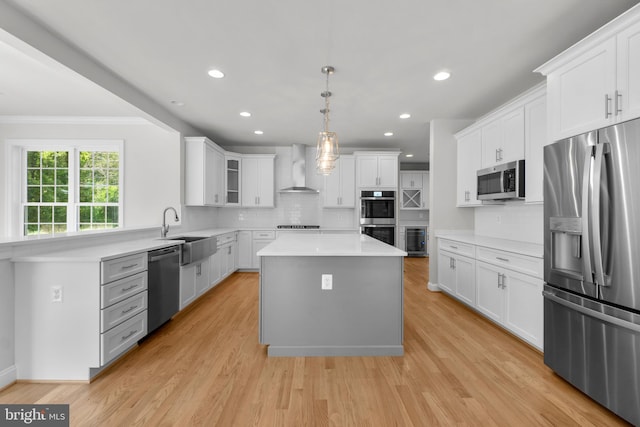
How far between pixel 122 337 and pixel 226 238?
110 inches

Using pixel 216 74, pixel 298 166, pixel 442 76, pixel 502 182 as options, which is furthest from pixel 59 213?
pixel 502 182

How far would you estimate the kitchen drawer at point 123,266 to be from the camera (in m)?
2.13

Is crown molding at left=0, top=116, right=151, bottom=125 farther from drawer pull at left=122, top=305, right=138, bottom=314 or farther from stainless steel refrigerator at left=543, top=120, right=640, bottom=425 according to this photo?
stainless steel refrigerator at left=543, top=120, right=640, bottom=425

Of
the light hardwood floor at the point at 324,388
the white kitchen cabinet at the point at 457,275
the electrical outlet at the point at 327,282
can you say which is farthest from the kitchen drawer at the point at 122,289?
the white kitchen cabinet at the point at 457,275

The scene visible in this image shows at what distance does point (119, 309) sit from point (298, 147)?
4.38m

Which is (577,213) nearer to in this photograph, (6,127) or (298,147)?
(298,147)

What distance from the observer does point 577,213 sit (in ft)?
6.06

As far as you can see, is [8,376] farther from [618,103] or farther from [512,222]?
[512,222]

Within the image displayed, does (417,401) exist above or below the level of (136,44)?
below

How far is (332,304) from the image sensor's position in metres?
2.43

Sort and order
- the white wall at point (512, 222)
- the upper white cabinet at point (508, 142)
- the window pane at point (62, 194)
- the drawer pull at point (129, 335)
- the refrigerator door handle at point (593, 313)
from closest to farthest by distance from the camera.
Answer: the refrigerator door handle at point (593, 313), the drawer pull at point (129, 335), the upper white cabinet at point (508, 142), the white wall at point (512, 222), the window pane at point (62, 194)

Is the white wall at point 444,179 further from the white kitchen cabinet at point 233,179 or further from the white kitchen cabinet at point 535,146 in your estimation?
the white kitchen cabinet at point 233,179

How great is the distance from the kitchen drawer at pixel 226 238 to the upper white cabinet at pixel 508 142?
3857 millimetres

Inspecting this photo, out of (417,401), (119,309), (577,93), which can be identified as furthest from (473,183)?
(119,309)
